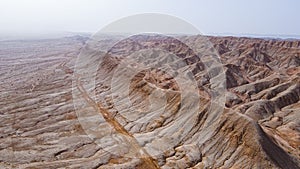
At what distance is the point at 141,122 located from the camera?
164 ft

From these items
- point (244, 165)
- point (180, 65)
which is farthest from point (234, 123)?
point (180, 65)

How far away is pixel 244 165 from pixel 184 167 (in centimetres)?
629

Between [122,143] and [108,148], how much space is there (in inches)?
74.1

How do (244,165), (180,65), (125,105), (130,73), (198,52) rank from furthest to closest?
(198,52) → (180,65) → (130,73) → (125,105) → (244,165)

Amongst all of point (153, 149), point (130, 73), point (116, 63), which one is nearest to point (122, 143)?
point (153, 149)

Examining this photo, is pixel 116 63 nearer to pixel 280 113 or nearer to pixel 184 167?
pixel 280 113

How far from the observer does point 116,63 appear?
282 ft

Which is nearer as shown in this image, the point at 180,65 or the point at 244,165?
the point at 244,165

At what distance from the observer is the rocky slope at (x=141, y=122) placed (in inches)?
1487

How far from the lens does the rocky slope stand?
37.8 m

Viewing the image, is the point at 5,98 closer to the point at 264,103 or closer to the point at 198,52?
the point at 264,103

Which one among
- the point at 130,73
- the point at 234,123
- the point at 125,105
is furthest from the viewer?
the point at 130,73

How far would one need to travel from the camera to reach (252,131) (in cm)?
3816

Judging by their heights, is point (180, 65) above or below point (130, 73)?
below
